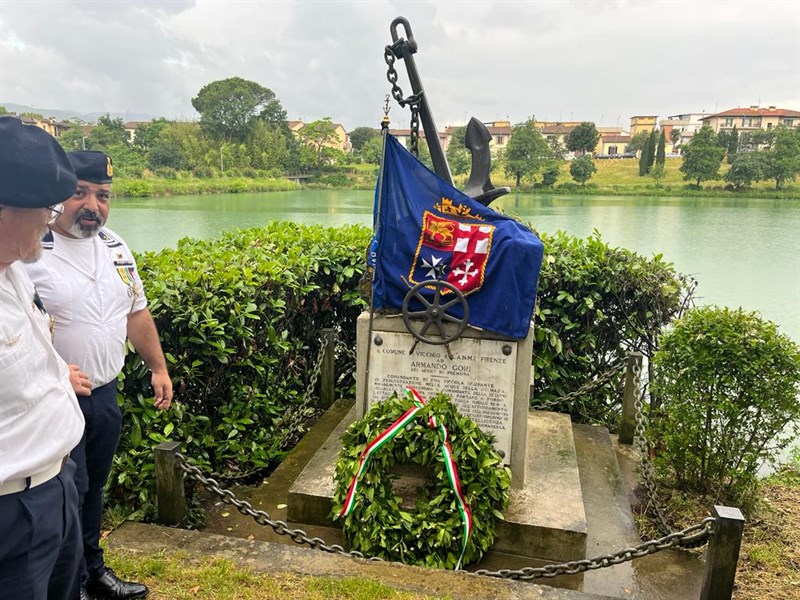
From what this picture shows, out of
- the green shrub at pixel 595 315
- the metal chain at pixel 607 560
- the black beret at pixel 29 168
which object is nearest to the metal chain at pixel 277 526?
the metal chain at pixel 607 560

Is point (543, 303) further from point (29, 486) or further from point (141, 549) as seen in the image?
point (29, 486)

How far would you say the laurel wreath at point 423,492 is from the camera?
304cm

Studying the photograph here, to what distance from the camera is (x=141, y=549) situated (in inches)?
108

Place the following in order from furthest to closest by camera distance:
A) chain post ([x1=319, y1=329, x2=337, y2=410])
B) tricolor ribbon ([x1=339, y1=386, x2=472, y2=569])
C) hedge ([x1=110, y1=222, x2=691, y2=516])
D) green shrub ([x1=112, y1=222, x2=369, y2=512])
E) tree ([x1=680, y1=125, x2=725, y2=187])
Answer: tree ([x1=680, y1=125, x2=725, y2=187]) < chain post ([x1=319, y1=329, x2=337, y2=410]) < hedge ([x1=110, y1=222, x2=691, y2=516]) < green shrub ([x1=112, y1=222, x2=369, y2=512]) < tricolor ribbon ([x1=339, y1=386, x2=472, y2=569])

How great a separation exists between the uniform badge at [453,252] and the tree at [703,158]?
136 ft

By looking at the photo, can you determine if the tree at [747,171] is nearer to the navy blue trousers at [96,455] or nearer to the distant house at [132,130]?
the navy blue trousers at [96,455]

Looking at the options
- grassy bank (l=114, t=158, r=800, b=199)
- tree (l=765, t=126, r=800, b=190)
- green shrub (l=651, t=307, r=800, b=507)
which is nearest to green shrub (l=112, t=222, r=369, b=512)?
green shrub (l=651, t=307, r=800, b=507)

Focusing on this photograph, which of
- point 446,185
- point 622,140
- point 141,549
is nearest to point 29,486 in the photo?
point 141,549

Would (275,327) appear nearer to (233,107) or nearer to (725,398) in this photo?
(725,398)

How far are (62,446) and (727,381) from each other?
3.45 metres

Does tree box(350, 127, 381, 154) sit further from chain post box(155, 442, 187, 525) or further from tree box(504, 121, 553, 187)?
chain post box(155, 442, 187, 525)

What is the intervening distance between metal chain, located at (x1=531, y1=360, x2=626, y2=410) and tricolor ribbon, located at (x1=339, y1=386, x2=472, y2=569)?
1966mm

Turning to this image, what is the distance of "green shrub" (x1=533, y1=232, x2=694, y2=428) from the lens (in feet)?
15.9

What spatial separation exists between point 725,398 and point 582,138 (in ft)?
198
